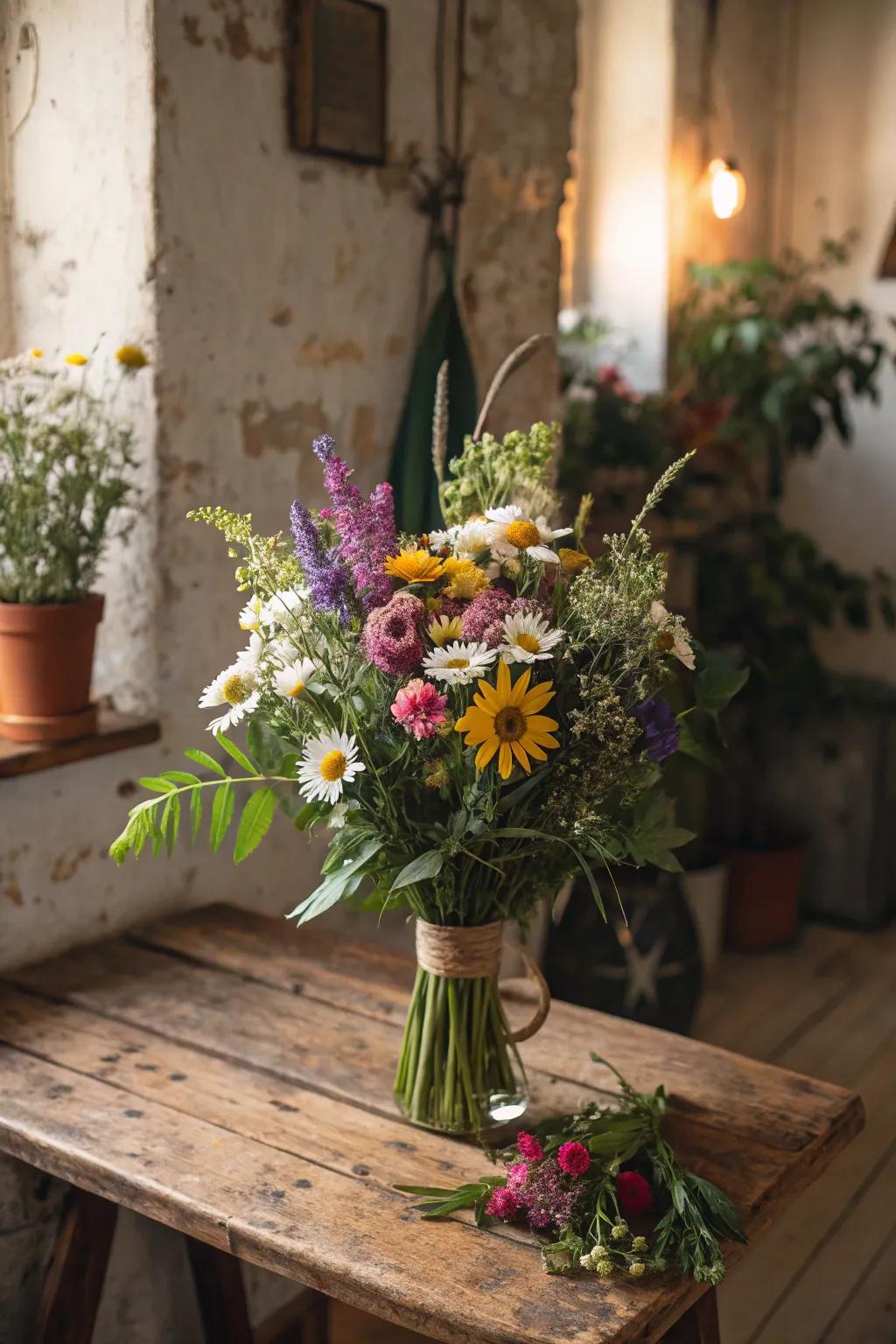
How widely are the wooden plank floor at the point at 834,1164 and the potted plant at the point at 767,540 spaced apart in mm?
220

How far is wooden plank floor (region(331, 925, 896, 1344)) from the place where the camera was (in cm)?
242

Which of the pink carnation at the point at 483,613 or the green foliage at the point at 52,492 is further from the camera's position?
the green foliage at the point at 52,492

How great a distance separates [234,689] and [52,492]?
2.67ft

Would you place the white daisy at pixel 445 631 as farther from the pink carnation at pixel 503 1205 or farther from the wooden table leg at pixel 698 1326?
the wooden table leg at pixel 698 1326

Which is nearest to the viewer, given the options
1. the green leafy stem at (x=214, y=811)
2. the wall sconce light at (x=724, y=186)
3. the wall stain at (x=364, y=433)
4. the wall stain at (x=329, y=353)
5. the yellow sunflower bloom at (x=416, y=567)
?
the yellow sunflower bloom at (x=416, y=567)

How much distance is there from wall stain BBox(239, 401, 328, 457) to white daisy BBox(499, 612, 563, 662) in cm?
104

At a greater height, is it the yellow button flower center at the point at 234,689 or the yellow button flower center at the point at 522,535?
the yellow button flower center at the point at 522,535

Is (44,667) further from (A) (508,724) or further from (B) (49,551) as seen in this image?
(A) (508,724)

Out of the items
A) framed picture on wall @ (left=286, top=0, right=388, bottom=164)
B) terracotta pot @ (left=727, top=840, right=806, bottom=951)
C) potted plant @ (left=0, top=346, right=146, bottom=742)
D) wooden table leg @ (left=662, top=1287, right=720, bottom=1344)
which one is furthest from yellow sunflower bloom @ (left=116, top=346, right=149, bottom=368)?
terracotta pot @ (left=727, top=840, right=806, bottom=951)

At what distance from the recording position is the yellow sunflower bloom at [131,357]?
76.1 inches

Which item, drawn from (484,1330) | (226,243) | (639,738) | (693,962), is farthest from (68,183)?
(693,962)

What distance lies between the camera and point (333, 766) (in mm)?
1298

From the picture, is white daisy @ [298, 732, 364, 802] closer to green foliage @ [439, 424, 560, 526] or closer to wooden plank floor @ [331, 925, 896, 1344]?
green foliage @ [439, 424, 560, 526]

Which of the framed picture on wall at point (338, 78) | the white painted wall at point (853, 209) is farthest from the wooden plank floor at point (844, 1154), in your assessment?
the framed picture on wall at point (338, 78)
